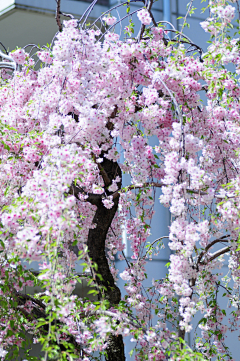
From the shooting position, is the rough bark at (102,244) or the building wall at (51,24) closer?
the rough bark at (102,244)

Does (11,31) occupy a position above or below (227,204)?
above

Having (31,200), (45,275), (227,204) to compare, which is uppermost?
(227,204)

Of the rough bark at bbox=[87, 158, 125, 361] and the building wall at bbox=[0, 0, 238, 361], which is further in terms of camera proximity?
the building wall at bbox=[0, 0, 238, 361]

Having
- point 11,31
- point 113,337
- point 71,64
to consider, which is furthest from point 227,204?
point 11,31

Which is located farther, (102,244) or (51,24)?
(51,24)

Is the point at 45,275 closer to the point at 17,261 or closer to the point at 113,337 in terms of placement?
the point at 17,261

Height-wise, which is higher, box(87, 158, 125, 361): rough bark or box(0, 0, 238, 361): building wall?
box(0, 0, 238, 361): building wall

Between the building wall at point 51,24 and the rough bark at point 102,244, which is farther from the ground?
the building wall at point 51,24

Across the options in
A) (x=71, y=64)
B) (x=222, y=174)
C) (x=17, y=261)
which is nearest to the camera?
(x=17, y=261)

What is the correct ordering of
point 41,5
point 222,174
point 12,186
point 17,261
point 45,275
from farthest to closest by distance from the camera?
point 41,5, point 222,174, point 12,186, point 17,261, point 45,275

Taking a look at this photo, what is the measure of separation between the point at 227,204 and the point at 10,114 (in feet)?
5.14

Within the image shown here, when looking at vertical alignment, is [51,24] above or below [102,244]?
above

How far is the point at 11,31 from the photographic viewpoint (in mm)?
5742

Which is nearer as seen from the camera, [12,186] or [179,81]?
[179,81]
